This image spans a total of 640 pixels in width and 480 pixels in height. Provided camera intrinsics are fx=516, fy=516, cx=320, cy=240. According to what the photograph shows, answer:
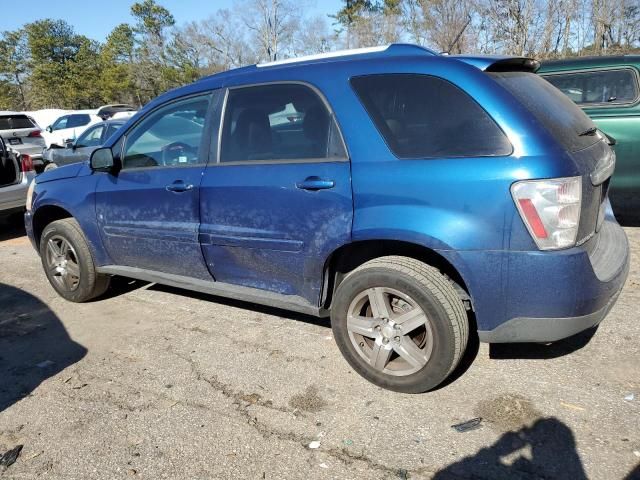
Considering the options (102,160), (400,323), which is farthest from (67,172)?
(400,323)

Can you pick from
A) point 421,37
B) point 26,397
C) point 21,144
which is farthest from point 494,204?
point 421,37

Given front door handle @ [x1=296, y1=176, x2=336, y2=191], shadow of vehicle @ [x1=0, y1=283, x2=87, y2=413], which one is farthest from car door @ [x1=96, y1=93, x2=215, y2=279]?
front door handle @ [x1=296, y1=176, x2=336, y2=191]

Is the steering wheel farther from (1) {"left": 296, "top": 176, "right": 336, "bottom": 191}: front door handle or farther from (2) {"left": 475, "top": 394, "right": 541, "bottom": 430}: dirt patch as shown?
(2) {"left": 475, "top": 394, "right": 541, "bottom": 430}: dirt patch

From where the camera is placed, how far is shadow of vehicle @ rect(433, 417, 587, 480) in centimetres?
225

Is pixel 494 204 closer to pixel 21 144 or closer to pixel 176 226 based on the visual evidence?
pixel 176 226

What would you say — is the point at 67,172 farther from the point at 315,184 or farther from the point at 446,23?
the point at 446,23

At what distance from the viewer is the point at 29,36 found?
48.3m

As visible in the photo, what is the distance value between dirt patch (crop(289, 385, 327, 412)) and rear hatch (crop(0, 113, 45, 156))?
11.6 meters

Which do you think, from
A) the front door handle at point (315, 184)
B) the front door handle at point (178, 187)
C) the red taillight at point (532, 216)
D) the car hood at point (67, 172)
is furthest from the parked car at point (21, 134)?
the red taillight at point (532, 216)

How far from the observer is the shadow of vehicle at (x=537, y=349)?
3.21m

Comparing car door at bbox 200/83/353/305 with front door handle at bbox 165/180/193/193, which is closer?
car door at bbox 200/83/353/305

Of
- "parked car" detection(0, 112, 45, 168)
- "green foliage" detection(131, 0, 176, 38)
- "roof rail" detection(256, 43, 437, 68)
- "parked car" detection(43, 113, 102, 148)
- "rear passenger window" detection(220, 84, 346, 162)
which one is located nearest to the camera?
"roof rail" detection(256, 43, 437, 68)

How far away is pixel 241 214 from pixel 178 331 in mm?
1234

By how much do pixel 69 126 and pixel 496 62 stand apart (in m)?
21.7
